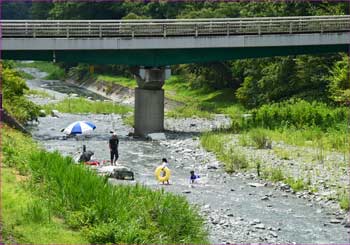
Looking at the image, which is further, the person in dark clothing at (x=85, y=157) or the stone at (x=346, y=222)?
the person in dark clothing at (x=85, y=157)

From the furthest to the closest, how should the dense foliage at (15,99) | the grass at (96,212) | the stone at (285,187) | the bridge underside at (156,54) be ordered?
the bridge underside at (156,54), the dense foliage at (15,99), the stone at (285,187), the grass at (96,212)

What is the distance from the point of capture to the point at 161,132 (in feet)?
132

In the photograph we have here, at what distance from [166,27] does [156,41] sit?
1.07 metres

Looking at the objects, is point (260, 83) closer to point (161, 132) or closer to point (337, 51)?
point (337, 51)

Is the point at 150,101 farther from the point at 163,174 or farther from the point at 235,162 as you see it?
the point at 163,174

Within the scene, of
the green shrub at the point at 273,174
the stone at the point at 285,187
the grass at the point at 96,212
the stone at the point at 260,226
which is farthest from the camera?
the green shrub at the point at 273,174

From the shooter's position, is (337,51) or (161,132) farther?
(337,51)

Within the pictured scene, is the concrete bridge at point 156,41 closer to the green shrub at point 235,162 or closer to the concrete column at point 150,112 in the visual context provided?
the concrete column at point 150,112

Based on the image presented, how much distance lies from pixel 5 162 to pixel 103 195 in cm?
516

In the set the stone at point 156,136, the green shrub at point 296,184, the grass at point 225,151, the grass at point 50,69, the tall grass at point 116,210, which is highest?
the tall grass at point 116,210

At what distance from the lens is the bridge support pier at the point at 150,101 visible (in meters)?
40.1

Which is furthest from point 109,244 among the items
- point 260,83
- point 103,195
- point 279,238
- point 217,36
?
point 260,83

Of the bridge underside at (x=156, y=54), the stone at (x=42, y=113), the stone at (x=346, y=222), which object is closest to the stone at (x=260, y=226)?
the stone at (x=346, y=222)

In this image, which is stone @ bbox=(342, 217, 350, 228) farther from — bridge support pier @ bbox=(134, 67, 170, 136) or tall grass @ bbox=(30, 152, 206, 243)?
bridge support pier @ bbox=(134, 67, 170, 136)
